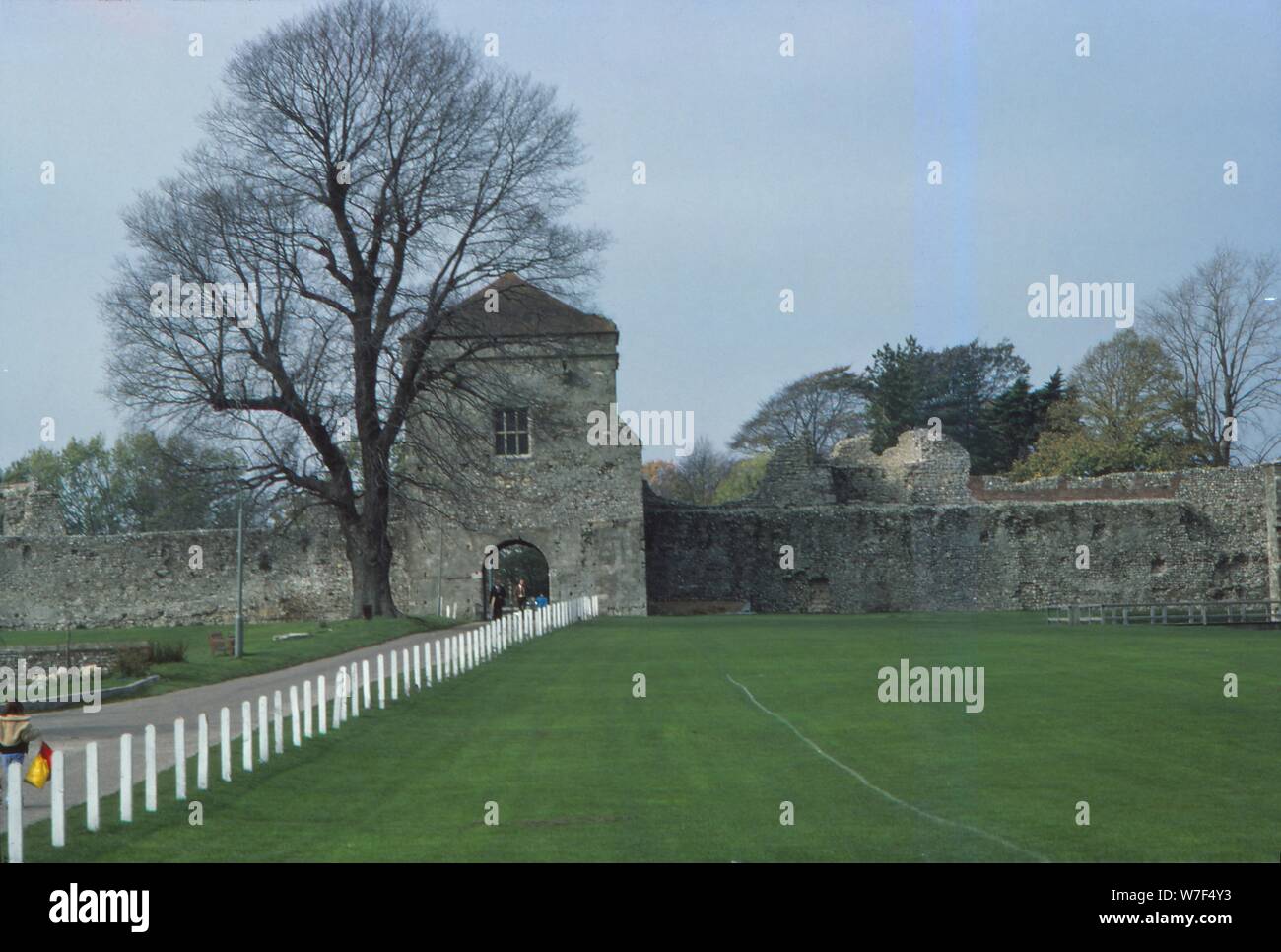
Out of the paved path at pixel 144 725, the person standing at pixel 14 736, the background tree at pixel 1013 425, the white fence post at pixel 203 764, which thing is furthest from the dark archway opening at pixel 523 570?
the person standing at pixel 14 736

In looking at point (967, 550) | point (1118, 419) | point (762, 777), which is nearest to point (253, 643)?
point (762, 777)

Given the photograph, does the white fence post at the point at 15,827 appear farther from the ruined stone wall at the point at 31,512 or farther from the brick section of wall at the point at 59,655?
the ruined stone wall at the point at 31,512

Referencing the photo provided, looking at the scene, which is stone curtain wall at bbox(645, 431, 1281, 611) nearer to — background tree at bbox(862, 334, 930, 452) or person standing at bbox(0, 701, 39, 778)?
background tree at bbox(862, 334, 930, 452)

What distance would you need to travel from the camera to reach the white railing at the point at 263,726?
10.6m

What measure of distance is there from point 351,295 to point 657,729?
2663 cm

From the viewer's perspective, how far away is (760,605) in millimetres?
54656

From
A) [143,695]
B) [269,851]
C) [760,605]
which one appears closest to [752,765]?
[269,851]

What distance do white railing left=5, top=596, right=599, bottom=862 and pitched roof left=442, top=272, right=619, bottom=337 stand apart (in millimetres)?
8640

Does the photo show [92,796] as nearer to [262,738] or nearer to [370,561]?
[262,738]

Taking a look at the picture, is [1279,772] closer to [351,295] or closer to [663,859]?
[663,859]

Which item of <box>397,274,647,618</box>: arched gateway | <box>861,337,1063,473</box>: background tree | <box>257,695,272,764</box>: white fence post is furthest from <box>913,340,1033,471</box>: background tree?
<box>257,695,272,764</box>: white fence post

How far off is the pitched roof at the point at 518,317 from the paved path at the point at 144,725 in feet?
50.7

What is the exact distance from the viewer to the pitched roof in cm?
4150

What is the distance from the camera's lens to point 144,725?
18344 mm
